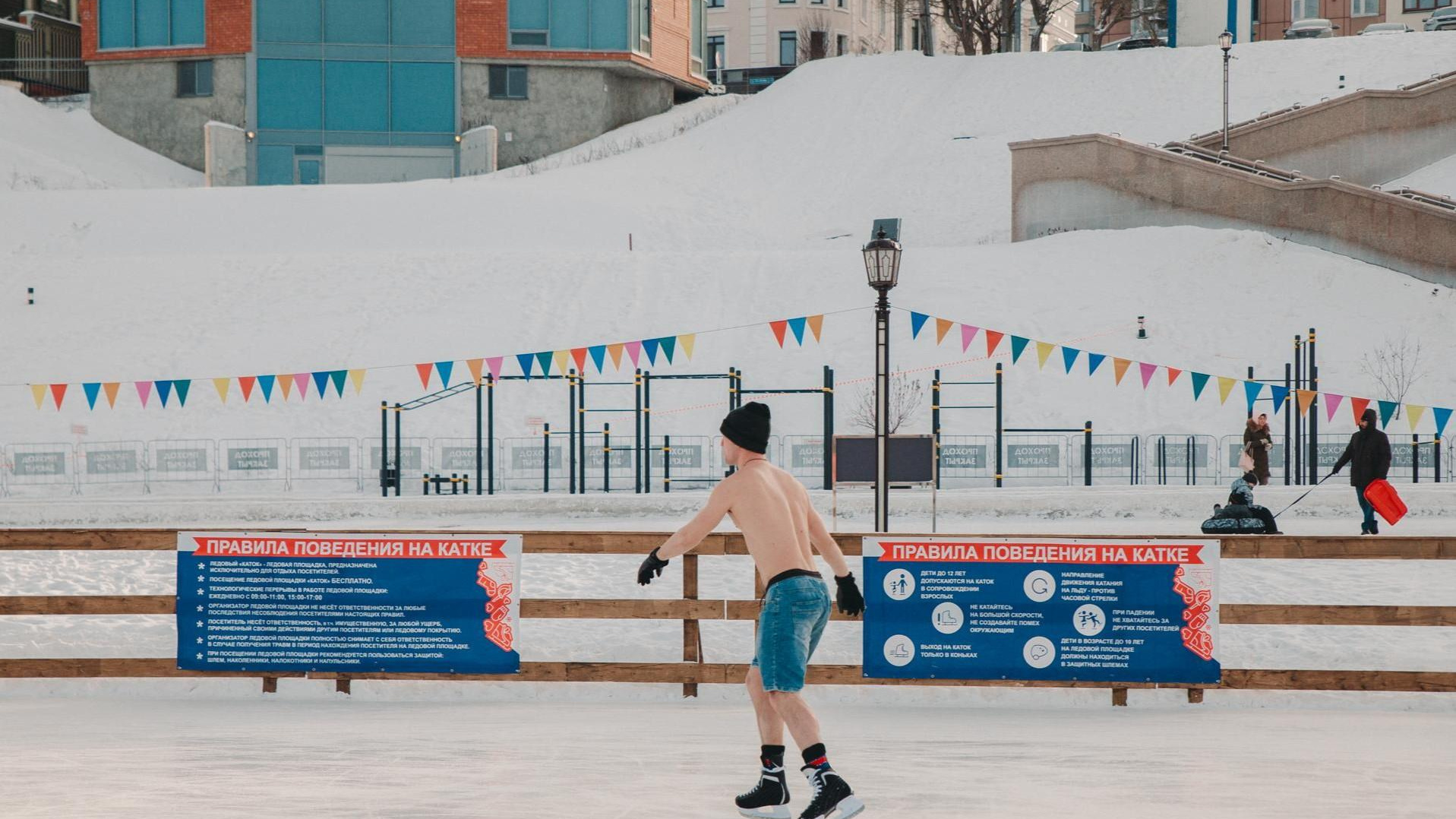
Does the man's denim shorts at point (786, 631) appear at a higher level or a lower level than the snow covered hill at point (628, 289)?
lower

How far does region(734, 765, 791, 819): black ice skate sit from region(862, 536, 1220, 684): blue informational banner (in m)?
3.07

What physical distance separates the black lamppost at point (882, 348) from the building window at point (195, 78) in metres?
44.1

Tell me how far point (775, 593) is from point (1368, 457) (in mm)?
14424

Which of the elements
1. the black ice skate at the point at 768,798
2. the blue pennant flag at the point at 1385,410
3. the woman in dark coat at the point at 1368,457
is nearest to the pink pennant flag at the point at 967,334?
the blue pennant flag at the point at 1385,410

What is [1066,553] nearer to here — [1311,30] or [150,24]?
[150,24]

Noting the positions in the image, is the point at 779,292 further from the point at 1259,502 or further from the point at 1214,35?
the point at 1214,35

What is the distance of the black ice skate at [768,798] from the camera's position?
6.83 m

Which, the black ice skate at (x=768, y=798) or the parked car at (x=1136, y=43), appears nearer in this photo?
the black ice skate at (x=768, y=798)

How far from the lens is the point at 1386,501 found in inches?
634

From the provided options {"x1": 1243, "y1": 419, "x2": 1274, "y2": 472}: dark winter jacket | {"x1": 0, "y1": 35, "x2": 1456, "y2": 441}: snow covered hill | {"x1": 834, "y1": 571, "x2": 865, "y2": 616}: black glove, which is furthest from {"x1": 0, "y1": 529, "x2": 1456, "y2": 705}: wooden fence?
{"x1": 0, "y1": 35, "x2": 1456, "y2": 441}: snow covered hill

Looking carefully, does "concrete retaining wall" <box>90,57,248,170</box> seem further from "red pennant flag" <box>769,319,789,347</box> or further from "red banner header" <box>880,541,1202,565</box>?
"red banner header" <box>880,541,1202,565</box>

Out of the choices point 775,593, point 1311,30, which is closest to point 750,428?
point 775,593

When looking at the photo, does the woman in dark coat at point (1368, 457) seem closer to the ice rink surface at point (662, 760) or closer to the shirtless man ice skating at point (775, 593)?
the ice rink surface at point (662, 760)

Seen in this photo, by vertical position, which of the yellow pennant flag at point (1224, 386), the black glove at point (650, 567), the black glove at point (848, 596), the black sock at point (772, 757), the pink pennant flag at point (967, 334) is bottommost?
the black sock at point (772, 757)
